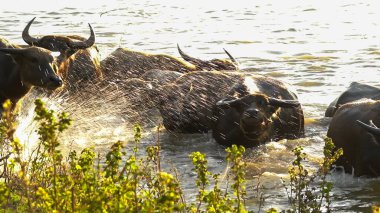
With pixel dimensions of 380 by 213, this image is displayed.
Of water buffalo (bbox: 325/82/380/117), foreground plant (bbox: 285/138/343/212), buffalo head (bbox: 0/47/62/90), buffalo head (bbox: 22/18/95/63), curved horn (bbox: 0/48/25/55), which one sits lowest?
buffalo head (bbox: 22/18/95/63)

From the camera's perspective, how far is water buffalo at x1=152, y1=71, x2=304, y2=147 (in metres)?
10.8

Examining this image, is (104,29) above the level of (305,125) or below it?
below

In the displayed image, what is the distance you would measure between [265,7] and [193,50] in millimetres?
13347

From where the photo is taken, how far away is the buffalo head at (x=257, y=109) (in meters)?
10.5

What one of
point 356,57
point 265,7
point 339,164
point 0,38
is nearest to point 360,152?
point 339,164

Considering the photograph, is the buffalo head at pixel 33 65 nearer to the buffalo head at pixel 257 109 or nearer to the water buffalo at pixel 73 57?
the water buffalo at pixel 73 57

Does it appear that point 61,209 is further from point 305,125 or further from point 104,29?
point 104,29

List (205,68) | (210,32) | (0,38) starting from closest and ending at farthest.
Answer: (0,38) < (205,68) < (210,32)

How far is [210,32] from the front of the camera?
25.7 m

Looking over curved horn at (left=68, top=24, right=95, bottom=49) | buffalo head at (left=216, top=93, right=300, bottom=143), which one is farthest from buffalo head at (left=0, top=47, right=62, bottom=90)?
curved horn at (left=68, top=24, right=95, bottom=49)

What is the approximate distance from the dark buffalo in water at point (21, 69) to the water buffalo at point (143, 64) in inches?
133

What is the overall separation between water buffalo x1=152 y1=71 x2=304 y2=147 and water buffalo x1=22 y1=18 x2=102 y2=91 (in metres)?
1.60

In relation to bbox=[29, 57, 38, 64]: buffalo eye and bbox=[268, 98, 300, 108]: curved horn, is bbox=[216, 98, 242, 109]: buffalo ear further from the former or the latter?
bbox=[29, 57, 38, 64]: buffalo eye

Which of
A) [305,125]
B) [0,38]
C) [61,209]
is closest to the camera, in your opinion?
[61,209]
